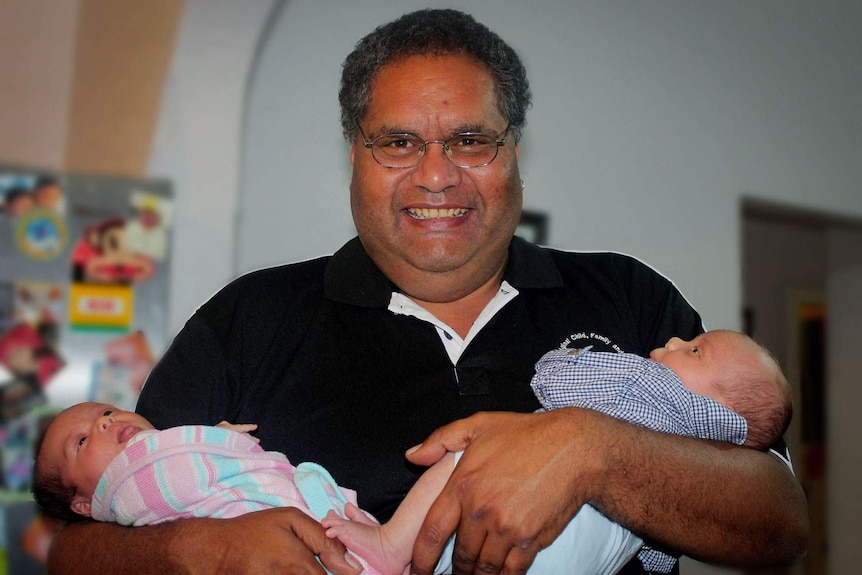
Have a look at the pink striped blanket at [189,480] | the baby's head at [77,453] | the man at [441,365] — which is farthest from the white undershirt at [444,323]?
the baby's head at [77,453]

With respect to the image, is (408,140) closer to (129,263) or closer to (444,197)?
(444,197)

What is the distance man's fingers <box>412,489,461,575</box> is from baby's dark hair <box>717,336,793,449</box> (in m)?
0.52

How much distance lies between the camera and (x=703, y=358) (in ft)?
4.40

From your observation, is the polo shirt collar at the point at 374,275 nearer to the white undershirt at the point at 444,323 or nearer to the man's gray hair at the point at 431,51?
the white undershirt at the point at 444,323

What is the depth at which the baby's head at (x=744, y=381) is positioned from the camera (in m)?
1.30

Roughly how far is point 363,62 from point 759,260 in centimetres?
540

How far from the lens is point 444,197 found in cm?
139

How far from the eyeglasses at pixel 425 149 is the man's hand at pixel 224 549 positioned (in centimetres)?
62

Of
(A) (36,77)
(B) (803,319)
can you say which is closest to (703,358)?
(A) (36,77)

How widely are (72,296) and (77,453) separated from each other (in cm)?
139

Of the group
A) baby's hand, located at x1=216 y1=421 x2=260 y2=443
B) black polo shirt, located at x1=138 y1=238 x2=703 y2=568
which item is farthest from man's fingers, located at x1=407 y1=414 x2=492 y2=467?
baby's hand, located at x1=216 y1=421 x2=260 y2=443

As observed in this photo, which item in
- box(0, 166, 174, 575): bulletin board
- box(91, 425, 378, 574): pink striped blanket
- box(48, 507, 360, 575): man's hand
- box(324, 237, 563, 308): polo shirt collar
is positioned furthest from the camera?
box(0, 166, 174, 575): bulletin board

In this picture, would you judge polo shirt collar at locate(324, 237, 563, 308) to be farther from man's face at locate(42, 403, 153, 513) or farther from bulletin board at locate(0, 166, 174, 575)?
bulletin board at locate(0, 166, 174, 575)

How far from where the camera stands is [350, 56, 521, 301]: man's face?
1.38m
